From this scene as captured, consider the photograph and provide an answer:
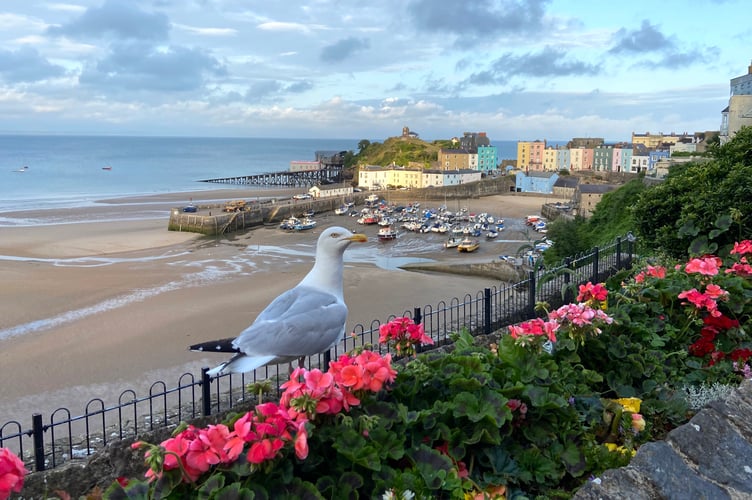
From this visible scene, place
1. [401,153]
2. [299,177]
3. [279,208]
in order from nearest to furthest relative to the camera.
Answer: [279,208] < [299,177] < [401,153]

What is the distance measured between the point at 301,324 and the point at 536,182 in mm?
75814

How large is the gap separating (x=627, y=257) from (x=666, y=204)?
2.53m

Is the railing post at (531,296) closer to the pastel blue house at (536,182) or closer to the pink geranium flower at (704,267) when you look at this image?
the pink geranium flower at (704,267)

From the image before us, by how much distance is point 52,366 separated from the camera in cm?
1342

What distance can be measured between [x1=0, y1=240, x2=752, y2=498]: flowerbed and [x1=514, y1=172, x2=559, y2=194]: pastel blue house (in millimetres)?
71082

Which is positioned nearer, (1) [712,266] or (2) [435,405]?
(2) [435,405]

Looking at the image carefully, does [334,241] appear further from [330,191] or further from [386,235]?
[330,191]

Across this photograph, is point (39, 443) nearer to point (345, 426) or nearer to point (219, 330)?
point (345, 426)

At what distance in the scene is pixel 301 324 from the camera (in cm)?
404

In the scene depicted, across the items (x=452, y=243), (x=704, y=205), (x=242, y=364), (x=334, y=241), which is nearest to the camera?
(x=242, y=364)

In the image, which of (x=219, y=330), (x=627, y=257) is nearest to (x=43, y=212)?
(x=219, y=330)

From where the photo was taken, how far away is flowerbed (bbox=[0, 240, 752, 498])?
1.91 metres

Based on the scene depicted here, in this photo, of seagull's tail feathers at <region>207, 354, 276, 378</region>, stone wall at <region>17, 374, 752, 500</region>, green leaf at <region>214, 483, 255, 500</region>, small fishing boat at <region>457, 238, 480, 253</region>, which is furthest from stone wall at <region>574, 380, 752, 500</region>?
small fishing boat at <region>457, 238, 480, 253</region>

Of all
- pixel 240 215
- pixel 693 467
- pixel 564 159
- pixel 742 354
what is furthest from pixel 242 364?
pixel 564 159
